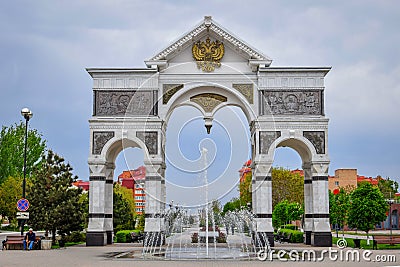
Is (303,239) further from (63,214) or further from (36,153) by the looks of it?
(36,153)

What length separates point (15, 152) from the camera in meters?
57.2

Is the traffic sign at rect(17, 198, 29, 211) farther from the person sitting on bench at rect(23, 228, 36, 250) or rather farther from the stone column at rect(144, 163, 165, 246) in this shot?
the stone column at rect(144, 163, 165, 246)

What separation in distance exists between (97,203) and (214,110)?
884cm

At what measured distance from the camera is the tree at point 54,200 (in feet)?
107

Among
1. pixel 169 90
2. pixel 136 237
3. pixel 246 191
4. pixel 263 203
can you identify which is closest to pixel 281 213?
pixel 246 191

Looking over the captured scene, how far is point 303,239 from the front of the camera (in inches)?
1396

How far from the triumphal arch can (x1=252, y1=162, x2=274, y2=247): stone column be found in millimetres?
57

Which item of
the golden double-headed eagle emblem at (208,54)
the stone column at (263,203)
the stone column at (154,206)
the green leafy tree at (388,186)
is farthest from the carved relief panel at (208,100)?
the green leafy tree at (388,186)

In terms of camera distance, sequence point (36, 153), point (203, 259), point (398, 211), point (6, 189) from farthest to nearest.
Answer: point (398, 211)
point (36, 153)
point (6, 189)
point (203, 259)

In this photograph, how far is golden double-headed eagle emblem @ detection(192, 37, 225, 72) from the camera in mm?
33594

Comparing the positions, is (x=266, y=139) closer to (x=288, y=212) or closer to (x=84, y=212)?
(x=84, y=212)

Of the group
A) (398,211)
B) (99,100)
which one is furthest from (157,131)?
(398,211)

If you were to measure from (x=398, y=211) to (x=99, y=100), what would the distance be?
59.0 m

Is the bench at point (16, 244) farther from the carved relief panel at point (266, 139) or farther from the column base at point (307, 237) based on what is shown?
the column base at point (307, 237)
